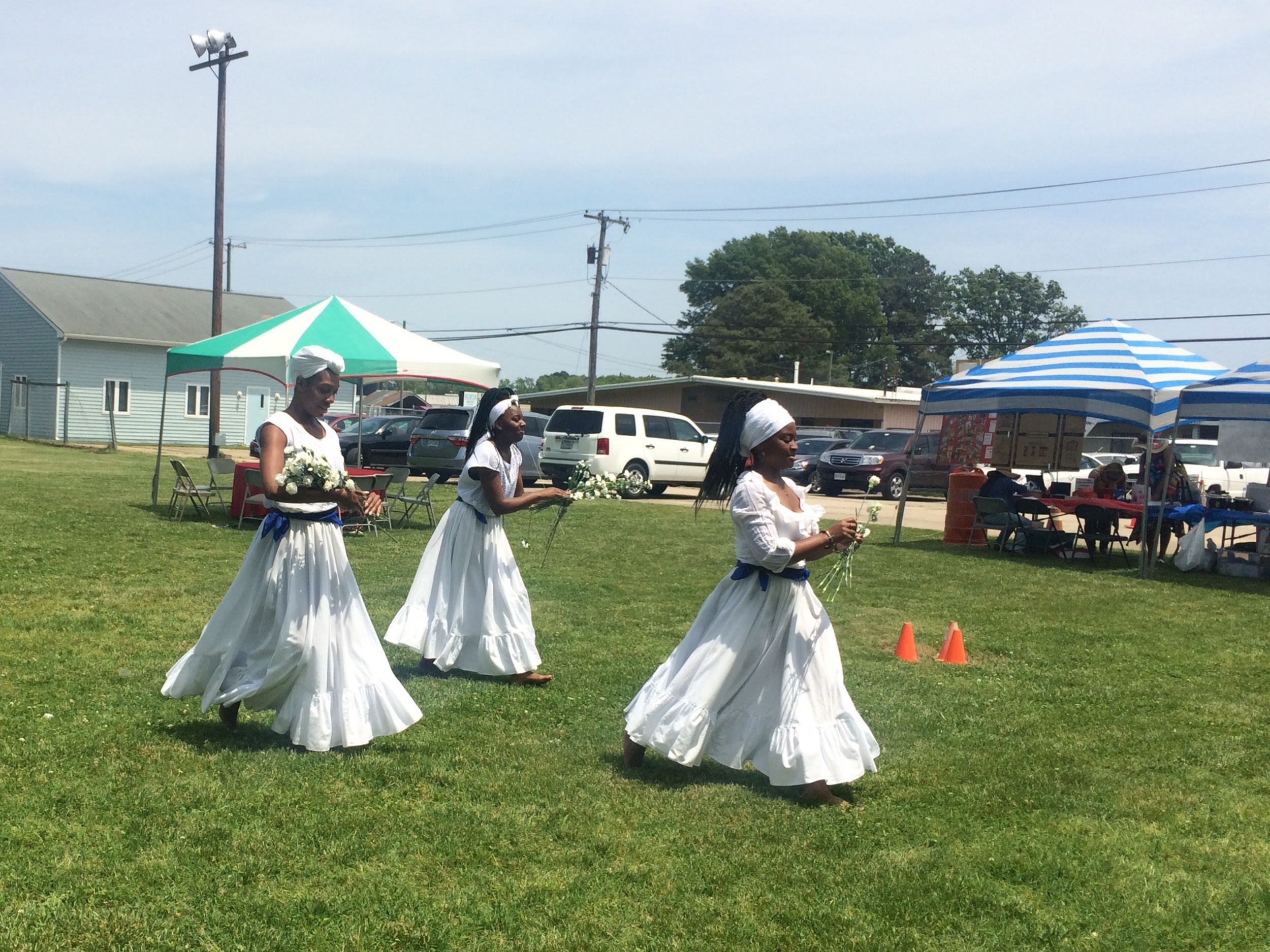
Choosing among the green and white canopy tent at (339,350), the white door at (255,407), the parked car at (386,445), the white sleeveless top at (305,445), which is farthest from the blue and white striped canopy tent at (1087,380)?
the white door at (255,407)

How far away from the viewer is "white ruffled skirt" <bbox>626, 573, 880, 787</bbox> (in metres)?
4.99

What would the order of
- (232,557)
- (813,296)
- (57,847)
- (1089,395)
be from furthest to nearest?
(813,296)
(1089,395)
(232,557)
(57,847)

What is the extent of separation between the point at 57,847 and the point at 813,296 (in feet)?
285

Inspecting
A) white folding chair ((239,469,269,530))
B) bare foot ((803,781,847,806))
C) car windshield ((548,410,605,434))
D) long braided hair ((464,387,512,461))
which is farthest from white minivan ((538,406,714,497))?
bare foot ((803,781,847,806))

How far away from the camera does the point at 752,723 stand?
508 cm

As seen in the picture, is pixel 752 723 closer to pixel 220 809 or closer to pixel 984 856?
pixel 984 856

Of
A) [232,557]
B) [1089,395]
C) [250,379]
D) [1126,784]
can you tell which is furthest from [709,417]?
[1126,784]

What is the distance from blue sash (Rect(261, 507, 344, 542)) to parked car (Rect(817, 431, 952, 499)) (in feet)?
73.8

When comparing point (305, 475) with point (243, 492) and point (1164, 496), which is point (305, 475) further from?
point (1164, 496)

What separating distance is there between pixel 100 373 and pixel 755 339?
49.7 metres

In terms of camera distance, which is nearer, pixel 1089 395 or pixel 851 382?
pixel 1089 395

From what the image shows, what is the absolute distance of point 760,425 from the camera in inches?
199

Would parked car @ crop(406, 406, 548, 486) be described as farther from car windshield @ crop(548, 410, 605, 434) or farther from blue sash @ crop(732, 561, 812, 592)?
blue sash @ crop(732, 561, 812, 592)

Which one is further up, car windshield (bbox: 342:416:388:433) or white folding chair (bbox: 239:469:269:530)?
car windshield (bbox: 342:416:388:433)
